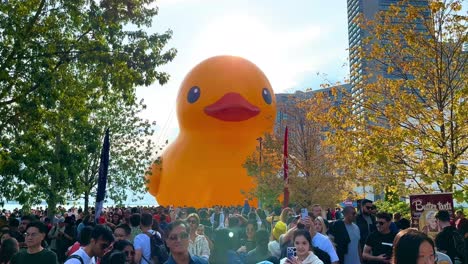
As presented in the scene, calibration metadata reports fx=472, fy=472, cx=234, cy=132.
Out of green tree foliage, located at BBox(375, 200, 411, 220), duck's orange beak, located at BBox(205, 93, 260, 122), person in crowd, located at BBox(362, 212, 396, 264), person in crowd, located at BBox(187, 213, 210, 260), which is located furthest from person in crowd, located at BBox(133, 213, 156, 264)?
duck's orange beak, located at BBox(205, 93, 260, 122)

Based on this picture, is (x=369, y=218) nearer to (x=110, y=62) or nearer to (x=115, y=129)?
(x=110, y=62)

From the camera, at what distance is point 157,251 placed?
640 cm

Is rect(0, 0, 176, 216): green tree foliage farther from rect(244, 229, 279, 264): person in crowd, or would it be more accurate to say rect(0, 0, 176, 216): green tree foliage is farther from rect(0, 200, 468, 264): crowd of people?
rect(244, 229, 279, 264): person in crowd

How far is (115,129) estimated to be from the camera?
26.0m

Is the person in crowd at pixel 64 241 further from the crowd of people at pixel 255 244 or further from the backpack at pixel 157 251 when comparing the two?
the backpack at pixel 157 251

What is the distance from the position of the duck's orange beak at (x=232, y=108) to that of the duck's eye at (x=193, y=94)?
1.11 metres

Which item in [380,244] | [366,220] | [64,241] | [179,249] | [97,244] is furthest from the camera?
[64,241]

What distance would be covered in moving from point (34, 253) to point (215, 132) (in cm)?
1943

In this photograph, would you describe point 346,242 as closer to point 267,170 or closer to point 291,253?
point 291,253

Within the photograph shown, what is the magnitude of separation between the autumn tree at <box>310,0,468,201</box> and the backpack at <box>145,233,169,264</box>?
27.8 feet

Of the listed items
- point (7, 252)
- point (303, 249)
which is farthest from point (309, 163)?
point (303, 249)

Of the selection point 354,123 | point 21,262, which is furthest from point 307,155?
point 21,262

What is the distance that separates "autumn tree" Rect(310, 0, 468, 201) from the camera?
13.2 m

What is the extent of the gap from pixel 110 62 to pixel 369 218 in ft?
23.0
